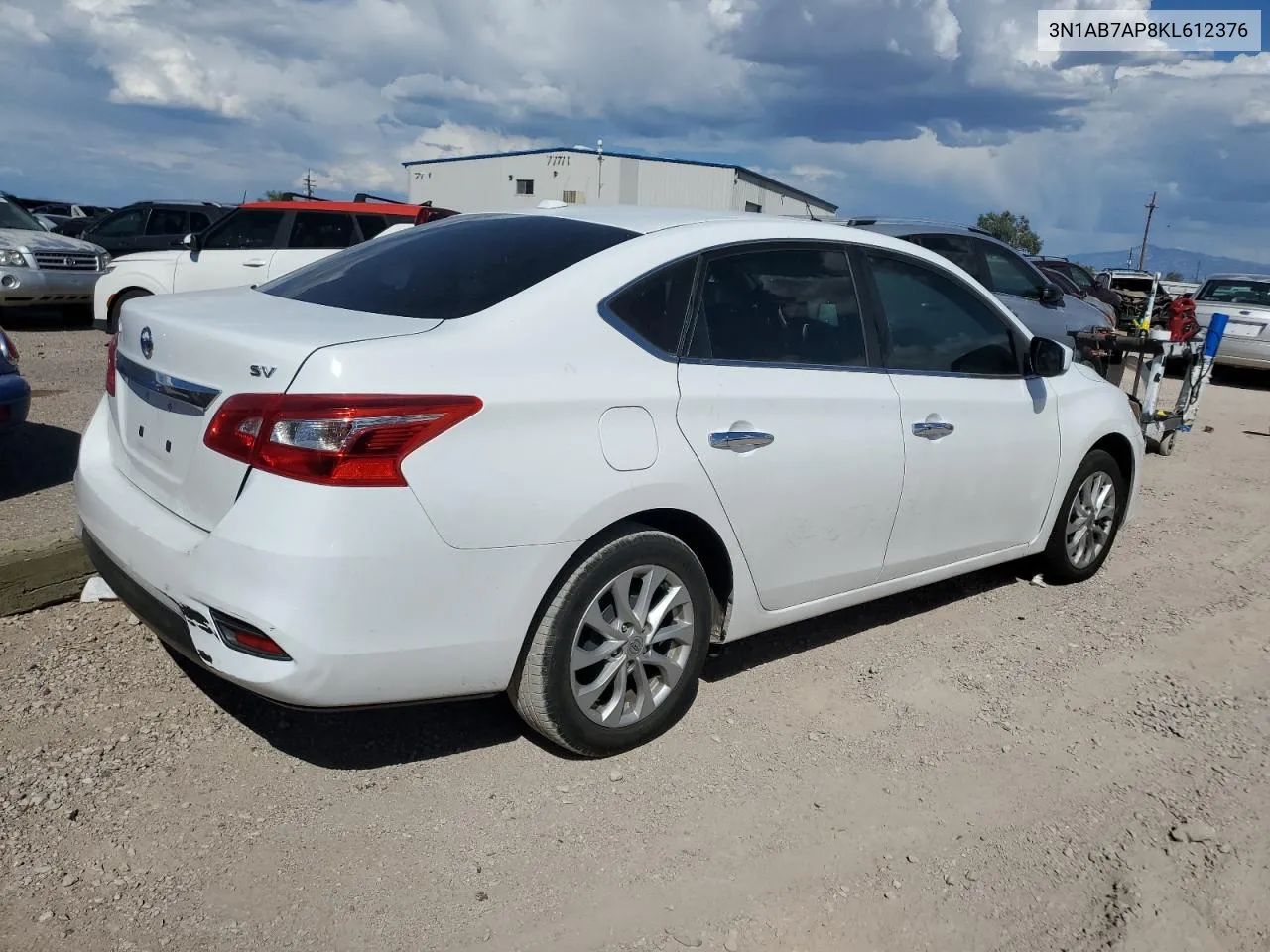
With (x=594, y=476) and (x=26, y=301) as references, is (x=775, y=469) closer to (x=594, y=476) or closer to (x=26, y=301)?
(x=594, y=476)

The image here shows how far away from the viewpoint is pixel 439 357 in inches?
111

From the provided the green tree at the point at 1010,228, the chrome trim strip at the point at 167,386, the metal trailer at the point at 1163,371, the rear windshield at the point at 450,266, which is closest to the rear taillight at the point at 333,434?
the chrome trim strip at the point at 167,386

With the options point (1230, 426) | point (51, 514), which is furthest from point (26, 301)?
point (1230, 426)

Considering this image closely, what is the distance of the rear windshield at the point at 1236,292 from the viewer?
54.9 ft

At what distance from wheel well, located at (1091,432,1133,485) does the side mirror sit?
2.27ft

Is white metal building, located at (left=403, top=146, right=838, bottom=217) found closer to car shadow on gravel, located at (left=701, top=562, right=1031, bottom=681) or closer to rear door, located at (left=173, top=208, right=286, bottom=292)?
rear door, located at (left=173, top=208, right=286, bottom=292)

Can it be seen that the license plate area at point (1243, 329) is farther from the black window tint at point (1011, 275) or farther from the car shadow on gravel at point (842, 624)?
the car shadow on gravel at point (842, 624)

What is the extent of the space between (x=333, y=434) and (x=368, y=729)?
4.21 ft

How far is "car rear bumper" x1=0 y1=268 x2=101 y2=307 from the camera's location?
12414mm

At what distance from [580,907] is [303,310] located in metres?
1.92

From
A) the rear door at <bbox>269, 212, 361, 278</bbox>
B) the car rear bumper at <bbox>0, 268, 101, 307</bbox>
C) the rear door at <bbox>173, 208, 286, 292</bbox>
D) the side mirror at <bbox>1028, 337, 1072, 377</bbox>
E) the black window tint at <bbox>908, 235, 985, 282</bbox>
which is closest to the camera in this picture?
the side mirror at <bbox>1028, 337, 1072, 377</bbox>

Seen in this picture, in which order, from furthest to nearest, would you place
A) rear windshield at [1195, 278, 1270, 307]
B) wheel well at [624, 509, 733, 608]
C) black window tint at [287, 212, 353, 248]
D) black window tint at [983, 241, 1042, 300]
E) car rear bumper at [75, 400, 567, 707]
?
rear windshield at [1195, 278, 1270, 307]
black window tint at [287, 212, 353, 248]
black window tint at [983, 241, 1042, 300]
wheel well at [624, 509, 733, 608]
car rear bumper at [75, 400, 567, 707]

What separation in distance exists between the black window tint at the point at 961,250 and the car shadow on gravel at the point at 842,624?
5752mm

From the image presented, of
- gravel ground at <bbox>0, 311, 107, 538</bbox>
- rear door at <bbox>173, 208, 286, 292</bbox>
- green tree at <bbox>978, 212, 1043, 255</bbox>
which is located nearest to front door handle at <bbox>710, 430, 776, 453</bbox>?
gravel ground at <bbox>0, 311, 107, 538</bbox>
